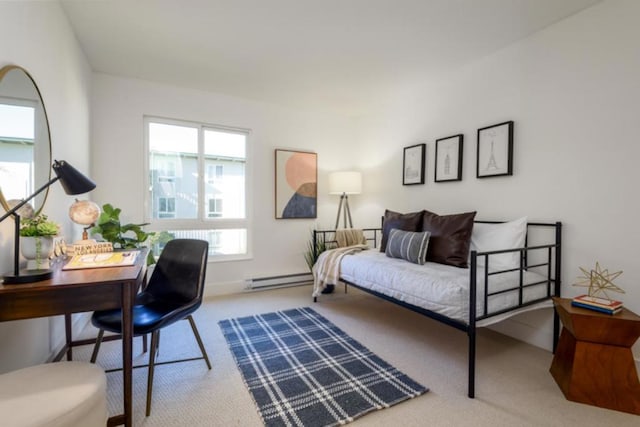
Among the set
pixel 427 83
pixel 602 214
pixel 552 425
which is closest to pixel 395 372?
pixel 552 425

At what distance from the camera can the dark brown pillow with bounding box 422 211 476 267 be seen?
250 centimetres

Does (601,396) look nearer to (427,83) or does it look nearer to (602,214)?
(602,214)

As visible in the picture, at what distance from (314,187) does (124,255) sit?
9.22 ft

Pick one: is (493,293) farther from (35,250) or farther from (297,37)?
(35,250)

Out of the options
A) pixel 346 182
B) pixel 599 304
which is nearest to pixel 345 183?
pixel 346 182

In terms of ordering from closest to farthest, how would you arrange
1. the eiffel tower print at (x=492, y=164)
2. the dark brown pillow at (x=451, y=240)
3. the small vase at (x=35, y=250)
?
the small vase at (x=35, y=250), the dark brown pillow at (x=451, y=240), the eiffel tower print at (x=492, y=164)

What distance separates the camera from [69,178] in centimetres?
142

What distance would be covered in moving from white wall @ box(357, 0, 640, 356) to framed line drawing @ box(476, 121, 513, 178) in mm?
58

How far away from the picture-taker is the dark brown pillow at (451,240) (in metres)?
2.50

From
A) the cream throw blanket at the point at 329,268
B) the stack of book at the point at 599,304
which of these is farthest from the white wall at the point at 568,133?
the cream throw blanket at the point at 329,268

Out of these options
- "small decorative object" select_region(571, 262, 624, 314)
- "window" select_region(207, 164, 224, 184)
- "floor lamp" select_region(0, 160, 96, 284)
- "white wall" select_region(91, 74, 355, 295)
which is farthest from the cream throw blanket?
"floor lamp" select_region(0, 160, 96, 284)

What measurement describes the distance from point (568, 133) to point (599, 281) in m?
1.07

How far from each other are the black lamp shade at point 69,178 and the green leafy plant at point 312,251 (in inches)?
103

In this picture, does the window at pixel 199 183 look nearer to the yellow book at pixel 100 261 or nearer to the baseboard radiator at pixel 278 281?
the baseboard radiator at pixel 278 281
